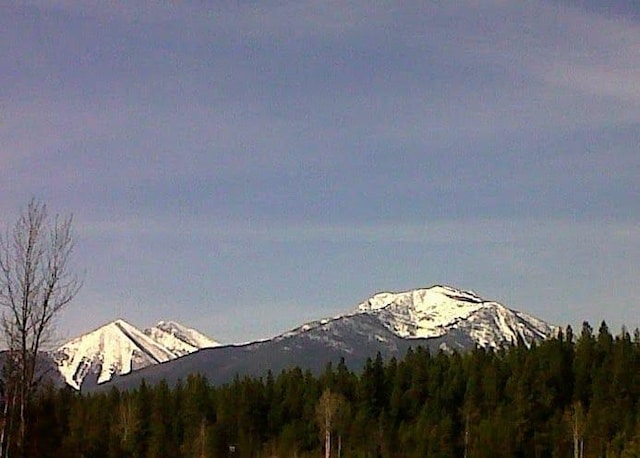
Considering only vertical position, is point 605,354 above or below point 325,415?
above

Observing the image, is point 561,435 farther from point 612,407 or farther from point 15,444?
point 15,444

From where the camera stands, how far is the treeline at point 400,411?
89.4 m

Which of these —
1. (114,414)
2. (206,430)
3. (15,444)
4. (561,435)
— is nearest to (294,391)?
(206,430)

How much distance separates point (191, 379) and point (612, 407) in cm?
3975

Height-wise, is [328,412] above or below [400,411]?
below

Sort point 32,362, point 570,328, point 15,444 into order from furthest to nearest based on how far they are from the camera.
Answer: point 570,328 < point 15,444 < point 32,362

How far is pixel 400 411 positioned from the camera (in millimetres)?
100062

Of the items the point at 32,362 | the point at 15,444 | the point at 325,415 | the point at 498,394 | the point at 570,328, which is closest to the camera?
the point at 32,362

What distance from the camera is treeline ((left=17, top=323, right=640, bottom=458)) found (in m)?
89.4

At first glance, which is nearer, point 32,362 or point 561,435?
point 32,362

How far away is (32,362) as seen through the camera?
28297 mm

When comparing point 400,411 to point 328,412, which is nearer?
point 328,412

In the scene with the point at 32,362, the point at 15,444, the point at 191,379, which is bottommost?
the point at 15,444

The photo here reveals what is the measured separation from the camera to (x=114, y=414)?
104000 mm
